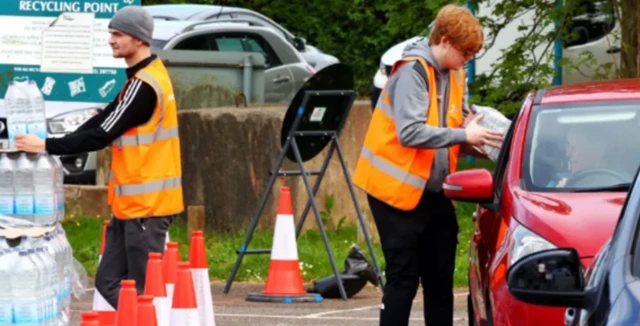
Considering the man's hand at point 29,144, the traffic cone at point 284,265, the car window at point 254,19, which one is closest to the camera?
the man's hand at point 29,144

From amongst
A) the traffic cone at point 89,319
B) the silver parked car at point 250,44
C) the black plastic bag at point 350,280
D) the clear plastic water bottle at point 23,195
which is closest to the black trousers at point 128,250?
the clear plastic water bottle at point 23,195

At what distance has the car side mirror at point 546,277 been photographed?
431 centimetres

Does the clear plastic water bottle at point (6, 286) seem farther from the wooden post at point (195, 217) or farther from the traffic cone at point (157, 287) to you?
the wooden post at point (195, 217)

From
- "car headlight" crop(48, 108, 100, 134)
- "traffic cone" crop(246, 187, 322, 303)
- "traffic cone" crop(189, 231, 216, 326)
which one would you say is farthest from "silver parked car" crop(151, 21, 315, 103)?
"traffic cone" crop(189, 231, 216, 326)

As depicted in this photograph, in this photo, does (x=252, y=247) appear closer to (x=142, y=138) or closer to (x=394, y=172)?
(x=142, y=138)

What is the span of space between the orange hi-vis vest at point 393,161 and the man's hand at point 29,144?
1.53 meters

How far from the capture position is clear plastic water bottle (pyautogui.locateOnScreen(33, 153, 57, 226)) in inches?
293

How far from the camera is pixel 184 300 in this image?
7.46 metres

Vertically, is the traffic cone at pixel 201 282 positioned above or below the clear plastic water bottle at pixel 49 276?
below

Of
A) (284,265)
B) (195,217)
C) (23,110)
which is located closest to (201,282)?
(23,110)

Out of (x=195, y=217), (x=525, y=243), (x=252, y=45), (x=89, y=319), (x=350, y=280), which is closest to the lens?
(x=89, y=319)

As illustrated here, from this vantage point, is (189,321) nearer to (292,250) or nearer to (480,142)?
(480,142)

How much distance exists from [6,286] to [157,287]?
0.65m

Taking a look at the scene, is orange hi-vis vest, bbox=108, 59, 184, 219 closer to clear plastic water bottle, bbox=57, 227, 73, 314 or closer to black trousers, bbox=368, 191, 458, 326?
clear plastic water bottle, bbox=57, 227, 73, 314
